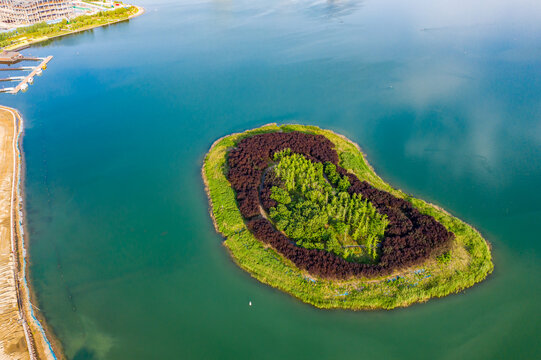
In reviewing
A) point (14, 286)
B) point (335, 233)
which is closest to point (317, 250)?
point (335, 233)

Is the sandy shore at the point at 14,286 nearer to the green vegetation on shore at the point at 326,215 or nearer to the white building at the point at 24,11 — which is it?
the green vegetation on shore at the point at 326,215

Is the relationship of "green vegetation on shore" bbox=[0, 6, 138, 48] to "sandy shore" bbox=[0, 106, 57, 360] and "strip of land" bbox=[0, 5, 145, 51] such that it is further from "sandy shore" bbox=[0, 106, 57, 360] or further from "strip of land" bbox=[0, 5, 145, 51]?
"sandy shore" bbox=[0, 106, 57, 360]

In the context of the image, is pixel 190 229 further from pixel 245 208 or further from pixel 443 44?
pixel 443 44

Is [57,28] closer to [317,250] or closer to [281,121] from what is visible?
[281,121]

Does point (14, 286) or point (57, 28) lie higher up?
point (57, 28)

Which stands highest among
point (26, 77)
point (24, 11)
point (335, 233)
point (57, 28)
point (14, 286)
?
point (24, 11)

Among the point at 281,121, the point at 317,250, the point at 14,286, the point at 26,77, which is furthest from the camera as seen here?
the point at 26,77

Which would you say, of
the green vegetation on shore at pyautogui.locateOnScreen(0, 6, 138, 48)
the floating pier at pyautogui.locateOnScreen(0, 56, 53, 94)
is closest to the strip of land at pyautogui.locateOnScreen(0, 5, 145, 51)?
the green vegetation on shore at pyautogui.locateOnScreen(0, 6, 138, 48)

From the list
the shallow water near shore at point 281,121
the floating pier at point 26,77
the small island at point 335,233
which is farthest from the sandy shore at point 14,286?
the floating pier at point 26,77
